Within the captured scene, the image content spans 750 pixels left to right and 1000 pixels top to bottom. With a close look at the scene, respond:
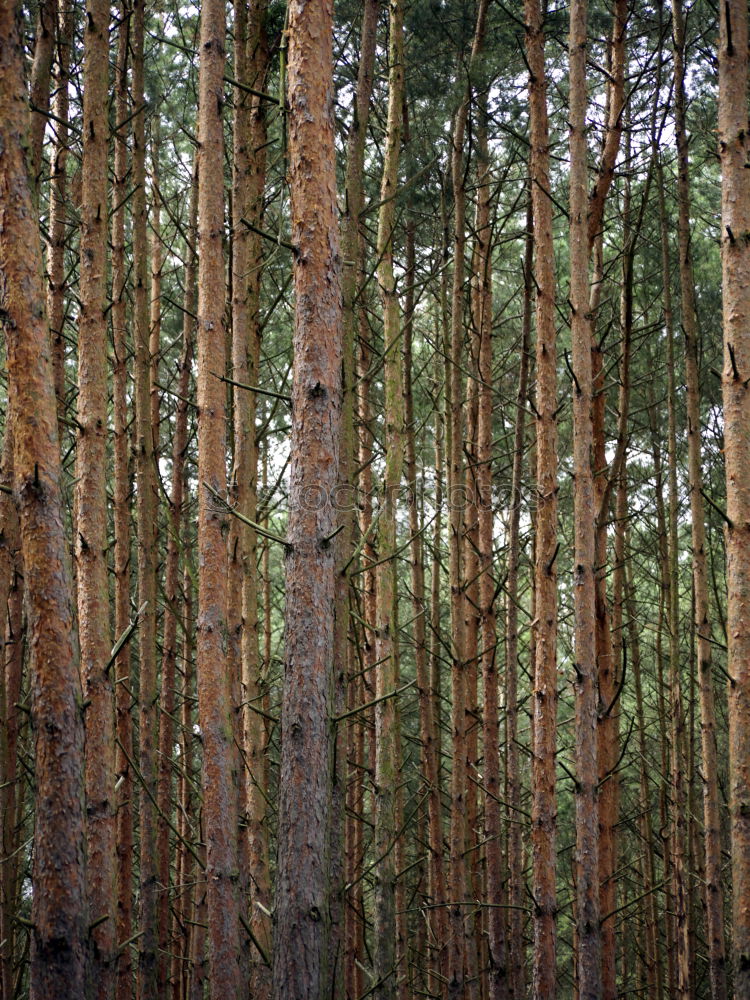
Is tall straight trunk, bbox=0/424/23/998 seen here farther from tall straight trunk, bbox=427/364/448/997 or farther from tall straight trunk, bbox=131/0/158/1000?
tall straight trunk, bbox=427/364/448/997

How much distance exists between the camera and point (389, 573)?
618cm

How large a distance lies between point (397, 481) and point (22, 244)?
8.74ft

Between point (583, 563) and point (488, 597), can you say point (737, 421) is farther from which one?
point (488, 597)

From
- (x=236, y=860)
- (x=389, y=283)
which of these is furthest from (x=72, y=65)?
(x=236, y=860)

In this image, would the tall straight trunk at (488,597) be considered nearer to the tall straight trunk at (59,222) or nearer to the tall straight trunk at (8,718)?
the tall straight trunk at (59,222)

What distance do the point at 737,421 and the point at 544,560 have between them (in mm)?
1678

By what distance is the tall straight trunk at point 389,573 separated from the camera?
5.88 metres

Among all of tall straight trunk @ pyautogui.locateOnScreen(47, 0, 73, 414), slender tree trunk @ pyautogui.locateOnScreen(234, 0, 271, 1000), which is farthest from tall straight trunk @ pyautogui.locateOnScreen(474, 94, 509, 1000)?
tall straight trunk @ pyautogui.locateOnScreen(47, 0, 73, 414)

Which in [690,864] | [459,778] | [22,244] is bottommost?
[690,864]

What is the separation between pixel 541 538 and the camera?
638 cm

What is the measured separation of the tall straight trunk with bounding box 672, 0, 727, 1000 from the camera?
7047 millimetres

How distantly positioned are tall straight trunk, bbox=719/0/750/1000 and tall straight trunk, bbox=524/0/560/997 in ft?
4.14

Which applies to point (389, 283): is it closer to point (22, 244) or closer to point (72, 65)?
point (22, 244)

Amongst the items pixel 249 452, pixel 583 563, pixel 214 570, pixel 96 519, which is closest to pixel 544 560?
pixel 583 563
